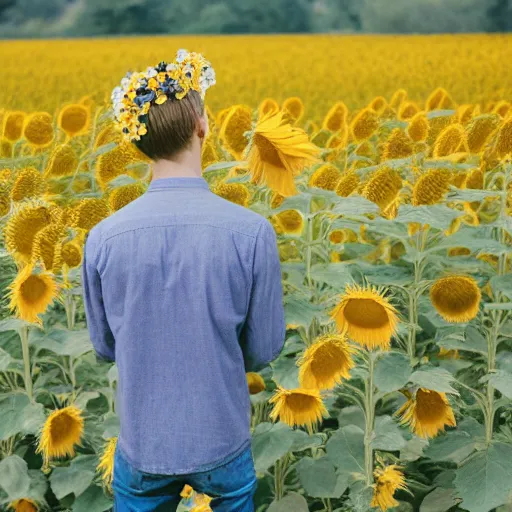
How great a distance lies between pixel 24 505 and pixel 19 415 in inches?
13.1

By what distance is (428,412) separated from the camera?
178 cm

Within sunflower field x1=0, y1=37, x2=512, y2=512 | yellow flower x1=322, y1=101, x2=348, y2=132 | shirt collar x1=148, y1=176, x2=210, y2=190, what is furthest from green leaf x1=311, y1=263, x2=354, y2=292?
yellow flower x1=322, y1=101, x2=348, y2=132

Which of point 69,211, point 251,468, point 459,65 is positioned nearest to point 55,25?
point 459,65

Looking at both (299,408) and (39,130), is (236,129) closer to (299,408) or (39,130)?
(299,408)

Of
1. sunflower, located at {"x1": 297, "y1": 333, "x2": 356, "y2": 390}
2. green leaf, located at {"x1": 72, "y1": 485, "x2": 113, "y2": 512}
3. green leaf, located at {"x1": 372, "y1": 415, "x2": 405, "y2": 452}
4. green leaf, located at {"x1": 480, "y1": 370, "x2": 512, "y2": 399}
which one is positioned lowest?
green leaf, located at {"x1": 72, "y1": 485, "x2": 113, "y2": 512}

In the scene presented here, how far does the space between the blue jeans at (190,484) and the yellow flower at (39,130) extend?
50.8 inches

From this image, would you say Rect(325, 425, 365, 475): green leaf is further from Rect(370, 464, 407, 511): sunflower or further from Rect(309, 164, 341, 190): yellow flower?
Rect(309, 164, 341, 190): yellow flower

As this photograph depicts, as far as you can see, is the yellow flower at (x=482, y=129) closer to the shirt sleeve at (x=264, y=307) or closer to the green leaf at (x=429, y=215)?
the green leaf at (x=429, y=215)

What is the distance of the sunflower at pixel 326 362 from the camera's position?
5.13ft

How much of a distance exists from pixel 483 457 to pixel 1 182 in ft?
4.26

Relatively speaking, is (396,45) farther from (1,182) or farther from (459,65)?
(1,182)

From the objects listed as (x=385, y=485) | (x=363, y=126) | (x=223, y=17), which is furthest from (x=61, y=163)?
(x=223, y=17)

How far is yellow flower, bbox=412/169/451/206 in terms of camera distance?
1692 millimetres

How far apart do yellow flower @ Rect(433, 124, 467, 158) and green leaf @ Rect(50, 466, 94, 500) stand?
45.6 inches
